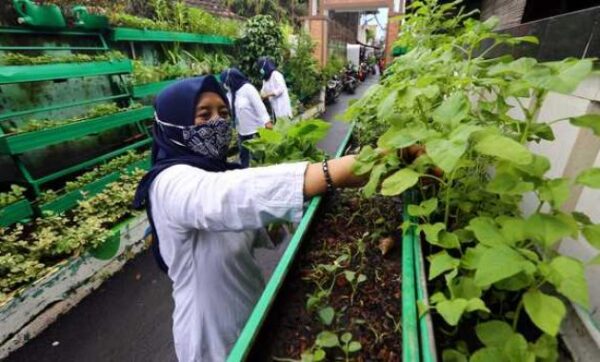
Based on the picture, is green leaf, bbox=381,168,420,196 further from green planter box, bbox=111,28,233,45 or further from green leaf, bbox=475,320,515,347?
green planter box, bbox=111,28,233,45

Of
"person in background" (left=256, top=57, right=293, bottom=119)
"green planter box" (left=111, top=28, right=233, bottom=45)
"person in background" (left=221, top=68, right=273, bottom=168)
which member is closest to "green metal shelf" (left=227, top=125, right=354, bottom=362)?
"person in background" (left=221, top=68, right=273, bottom=168)

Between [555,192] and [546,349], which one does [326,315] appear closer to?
[546,349]

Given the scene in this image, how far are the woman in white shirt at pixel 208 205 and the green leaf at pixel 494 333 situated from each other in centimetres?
56

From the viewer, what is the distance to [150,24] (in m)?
5.01

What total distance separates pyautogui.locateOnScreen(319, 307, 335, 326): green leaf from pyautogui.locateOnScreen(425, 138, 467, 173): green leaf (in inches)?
24.1

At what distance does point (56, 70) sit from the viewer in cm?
329

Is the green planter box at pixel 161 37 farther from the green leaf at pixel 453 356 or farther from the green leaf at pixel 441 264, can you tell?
the green leaf at pixel 453 356

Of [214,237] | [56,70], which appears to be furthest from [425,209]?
[56,70]

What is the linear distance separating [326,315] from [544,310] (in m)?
0.59

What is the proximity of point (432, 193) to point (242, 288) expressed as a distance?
1.02 metres

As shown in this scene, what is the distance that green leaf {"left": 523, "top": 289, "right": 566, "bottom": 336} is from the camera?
562 millimetres

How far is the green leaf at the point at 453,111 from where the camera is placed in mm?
757

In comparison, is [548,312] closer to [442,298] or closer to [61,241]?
[442,298]

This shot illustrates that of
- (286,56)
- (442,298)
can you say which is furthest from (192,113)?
(286,56)
